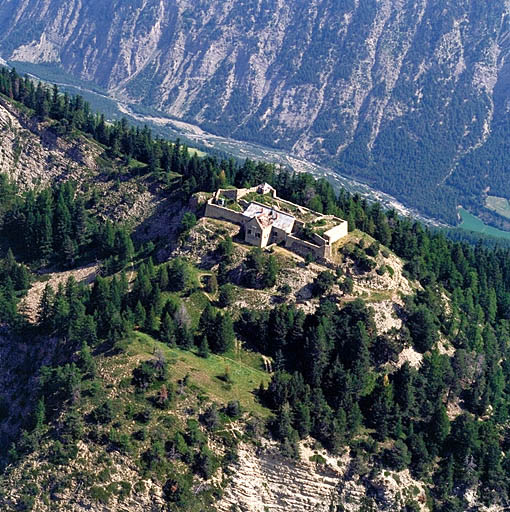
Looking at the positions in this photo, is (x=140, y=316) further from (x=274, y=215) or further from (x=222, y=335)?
(x=274, y=215)

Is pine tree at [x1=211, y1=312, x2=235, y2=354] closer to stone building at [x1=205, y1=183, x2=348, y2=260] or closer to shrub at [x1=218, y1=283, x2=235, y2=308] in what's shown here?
shrub at [x1=218, y1=283, x2=235, y2=308]

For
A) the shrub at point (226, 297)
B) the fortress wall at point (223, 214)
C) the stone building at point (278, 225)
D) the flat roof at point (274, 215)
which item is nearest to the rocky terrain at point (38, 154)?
the fortress wall at point (223, 214)

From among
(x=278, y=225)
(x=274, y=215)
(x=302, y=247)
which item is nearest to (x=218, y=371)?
(x=302, y=247)

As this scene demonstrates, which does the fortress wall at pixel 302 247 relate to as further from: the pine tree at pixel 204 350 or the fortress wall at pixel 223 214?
the pine tree at pixel 204 350

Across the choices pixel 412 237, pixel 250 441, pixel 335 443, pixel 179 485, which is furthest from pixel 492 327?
pixel 179 485

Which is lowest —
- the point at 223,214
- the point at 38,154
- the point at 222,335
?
the point at 222,335

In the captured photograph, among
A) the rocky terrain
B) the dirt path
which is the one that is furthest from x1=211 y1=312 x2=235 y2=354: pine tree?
the rocky terrain
